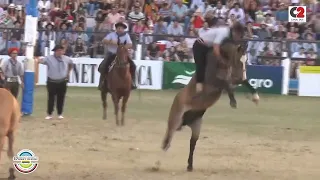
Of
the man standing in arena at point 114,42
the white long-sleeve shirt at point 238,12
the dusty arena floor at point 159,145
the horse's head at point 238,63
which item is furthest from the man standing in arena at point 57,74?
the white long-sleeve shirt at point 238,12

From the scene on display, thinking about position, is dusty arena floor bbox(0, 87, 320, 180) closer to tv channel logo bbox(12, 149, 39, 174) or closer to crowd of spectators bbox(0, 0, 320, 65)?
tv channel logo bbox(12, 149, 39, 174)

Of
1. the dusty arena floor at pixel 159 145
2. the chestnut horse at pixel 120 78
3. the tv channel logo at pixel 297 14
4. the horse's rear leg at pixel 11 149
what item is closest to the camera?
the horse's rear leg at pixel 11 149

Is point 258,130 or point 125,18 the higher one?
point 125,18

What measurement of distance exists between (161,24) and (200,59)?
58.3ft

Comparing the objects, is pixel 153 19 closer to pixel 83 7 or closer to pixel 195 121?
pixel 83 7

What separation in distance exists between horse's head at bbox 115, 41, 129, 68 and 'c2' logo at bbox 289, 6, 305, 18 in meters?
13.2

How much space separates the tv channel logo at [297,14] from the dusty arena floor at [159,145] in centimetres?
817

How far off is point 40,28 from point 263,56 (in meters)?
8.62

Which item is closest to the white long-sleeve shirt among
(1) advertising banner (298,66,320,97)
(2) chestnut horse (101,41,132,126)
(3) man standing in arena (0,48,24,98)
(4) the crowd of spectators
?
(4) the crowd of spectators

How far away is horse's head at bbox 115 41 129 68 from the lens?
1708 cm

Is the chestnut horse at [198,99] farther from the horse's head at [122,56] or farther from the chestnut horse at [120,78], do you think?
the horse's head at [122,56]

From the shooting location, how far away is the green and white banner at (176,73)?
2647 centimetres

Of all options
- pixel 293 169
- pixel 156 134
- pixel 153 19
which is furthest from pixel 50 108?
pixel 153 19

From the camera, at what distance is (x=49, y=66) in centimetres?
1762
